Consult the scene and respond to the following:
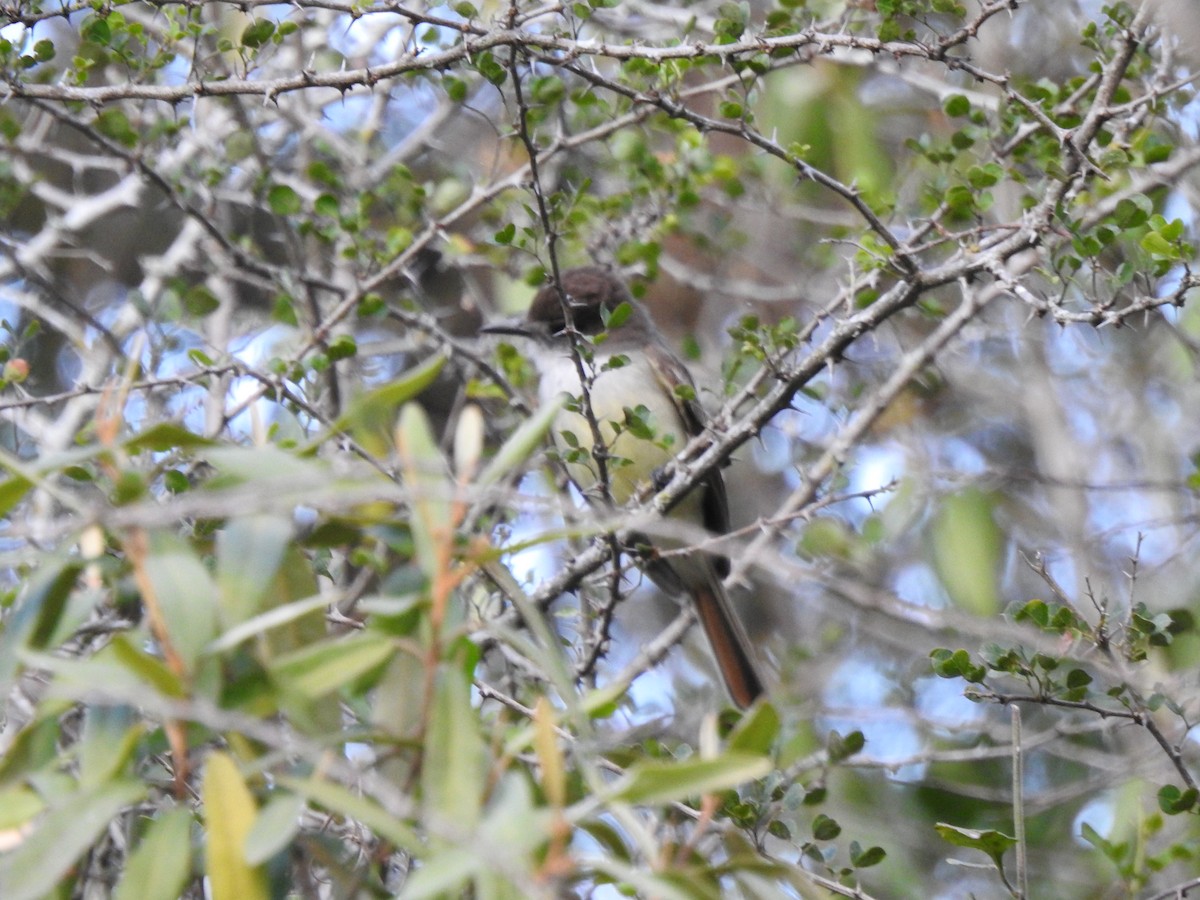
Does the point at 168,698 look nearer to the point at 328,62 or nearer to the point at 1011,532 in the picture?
the point at 328,62

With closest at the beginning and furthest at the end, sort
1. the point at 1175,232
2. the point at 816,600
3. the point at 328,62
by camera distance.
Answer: the point at 1175,232, the point at 328,62, the point at 816,600

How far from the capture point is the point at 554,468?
15.6 ft

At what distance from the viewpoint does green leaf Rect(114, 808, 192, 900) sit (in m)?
1.53

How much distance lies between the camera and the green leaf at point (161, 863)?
1.53 meters

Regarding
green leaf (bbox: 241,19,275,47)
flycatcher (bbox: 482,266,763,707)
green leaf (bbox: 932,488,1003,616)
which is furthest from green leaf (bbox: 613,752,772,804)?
green leaf (bbox: 932,488,1003,616)

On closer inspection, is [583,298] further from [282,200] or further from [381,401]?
[381,401]

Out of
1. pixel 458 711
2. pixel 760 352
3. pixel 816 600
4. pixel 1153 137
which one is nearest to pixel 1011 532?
pixel 816 600

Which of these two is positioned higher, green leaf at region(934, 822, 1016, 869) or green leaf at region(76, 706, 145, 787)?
green leaf at region(76, 706, 145, 787)

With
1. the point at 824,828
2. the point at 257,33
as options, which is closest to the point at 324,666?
the point at 824,828

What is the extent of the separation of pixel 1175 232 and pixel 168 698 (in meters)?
2.19

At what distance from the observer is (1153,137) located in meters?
3.76

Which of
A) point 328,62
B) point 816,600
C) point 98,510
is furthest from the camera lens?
point 816,600

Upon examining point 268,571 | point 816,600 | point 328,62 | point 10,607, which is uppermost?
point 328,62

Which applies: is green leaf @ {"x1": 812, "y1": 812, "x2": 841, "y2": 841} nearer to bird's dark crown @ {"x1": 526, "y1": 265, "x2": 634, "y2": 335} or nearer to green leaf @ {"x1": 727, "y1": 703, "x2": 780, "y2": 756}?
green leaf @ {"x1": 727, "y1": 703, "x2": 780, "y2": 756}
